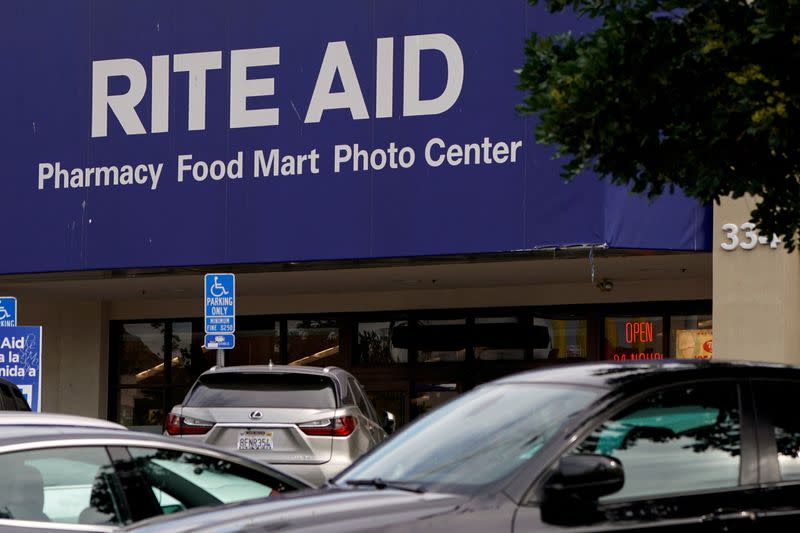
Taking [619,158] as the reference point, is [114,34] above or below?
above

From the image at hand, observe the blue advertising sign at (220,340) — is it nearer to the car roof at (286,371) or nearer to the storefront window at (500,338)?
the car roof at (286,371)

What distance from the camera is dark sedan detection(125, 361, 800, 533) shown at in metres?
5.35

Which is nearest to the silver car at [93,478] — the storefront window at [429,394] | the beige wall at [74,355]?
the storefront window at [429,394]

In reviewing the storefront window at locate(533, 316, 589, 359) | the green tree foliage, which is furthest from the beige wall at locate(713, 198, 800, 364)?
the green tree foliage

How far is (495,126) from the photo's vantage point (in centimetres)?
2098

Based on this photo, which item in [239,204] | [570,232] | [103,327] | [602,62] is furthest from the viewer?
[103,327]

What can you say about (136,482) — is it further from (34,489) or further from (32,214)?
(32,214)

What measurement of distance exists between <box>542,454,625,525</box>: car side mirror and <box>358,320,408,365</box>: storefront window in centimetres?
2158

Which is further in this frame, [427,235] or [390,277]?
[390,277]

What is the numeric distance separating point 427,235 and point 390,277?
310 centimetres

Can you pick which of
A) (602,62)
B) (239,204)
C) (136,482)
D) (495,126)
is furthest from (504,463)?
(239,204)

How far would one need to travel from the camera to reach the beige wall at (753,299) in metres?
18.9

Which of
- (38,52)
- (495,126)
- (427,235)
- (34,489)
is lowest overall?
(34,489)

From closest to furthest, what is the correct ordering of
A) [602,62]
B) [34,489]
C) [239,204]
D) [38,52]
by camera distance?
[34,489] < [602,62] < [239,204] < [38,52]
